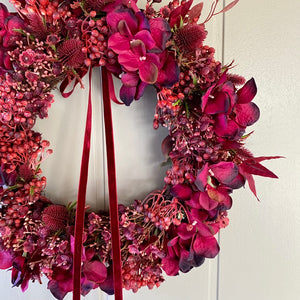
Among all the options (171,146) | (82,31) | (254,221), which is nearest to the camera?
(82,31)

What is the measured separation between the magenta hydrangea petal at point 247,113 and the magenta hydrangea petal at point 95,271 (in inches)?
16.9

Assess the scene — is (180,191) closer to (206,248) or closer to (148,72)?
(206,248)

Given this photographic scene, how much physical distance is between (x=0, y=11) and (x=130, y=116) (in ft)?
1.14

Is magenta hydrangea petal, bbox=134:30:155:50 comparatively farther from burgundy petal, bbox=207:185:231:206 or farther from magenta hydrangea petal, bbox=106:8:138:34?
burgundy petal, bbox=207:185:231:206

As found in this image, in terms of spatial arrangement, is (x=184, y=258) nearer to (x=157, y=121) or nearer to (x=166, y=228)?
(x=166, y=228)

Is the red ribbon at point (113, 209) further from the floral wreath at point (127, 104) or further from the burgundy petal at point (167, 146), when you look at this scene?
the burgundy petal at point (167, 146)

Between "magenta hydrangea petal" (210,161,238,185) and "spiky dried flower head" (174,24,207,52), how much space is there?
0.25m

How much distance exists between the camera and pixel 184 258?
617mm

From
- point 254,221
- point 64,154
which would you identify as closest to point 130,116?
point 64,154

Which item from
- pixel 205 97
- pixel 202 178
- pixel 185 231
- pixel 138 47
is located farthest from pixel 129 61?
pixel 185 231

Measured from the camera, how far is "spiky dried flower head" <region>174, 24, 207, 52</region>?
0.56m

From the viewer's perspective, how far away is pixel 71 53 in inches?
21.6

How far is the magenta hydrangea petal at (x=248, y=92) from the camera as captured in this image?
1.95 ft

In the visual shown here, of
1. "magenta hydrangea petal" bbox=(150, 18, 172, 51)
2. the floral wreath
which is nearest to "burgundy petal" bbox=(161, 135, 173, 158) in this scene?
the floral wreath
